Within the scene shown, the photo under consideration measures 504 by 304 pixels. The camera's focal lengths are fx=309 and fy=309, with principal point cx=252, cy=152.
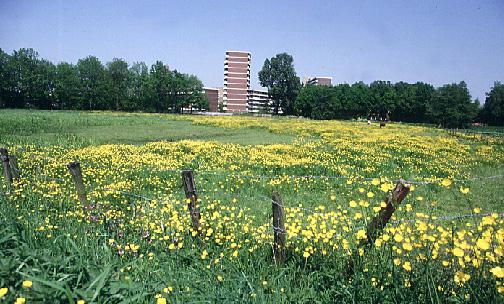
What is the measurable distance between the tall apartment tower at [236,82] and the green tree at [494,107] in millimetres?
122728

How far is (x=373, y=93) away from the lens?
106m

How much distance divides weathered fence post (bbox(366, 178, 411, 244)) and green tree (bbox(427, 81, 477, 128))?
81267mm

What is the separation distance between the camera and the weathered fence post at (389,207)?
140 inches

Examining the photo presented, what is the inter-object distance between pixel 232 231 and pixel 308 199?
468 centimetres

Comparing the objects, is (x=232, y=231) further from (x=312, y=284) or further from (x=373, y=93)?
(x=373, y=93)

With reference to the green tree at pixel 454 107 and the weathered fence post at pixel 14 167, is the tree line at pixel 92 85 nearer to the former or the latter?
the green tree at pixel 454 107

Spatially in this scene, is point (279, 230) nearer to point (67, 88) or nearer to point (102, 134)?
point (102, 134)

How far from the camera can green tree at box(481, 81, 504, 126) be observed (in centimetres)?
8956

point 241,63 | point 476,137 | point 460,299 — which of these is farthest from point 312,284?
point 241,63

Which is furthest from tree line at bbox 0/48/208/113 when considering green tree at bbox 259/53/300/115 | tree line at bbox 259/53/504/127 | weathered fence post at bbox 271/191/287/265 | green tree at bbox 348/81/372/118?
weathered fence post at bbox 271/191/287/265

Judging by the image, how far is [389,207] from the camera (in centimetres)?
370

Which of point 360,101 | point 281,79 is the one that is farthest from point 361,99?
point 281,79

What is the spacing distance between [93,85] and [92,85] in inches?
19.0

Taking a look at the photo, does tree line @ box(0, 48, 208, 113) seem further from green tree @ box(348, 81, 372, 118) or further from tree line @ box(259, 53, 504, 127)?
green tree @ box(348, 81, 372, 118)
